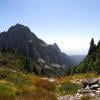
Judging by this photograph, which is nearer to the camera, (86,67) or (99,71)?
(99,71)

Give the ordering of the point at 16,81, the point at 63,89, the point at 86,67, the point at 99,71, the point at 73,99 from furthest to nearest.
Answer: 1. the point at 86,67
2. the point at 99,71
3. the point at 63,89
4. the point at 16,81
5. the point at 73,99

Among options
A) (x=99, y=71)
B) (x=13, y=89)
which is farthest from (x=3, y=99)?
(x=99, y=71)

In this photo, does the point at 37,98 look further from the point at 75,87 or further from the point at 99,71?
the point at 99,71

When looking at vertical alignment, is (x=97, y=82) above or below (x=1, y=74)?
below

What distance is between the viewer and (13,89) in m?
18.5

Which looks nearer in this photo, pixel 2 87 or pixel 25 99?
pixel 25 99

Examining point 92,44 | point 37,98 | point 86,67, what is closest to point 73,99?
point 37,98

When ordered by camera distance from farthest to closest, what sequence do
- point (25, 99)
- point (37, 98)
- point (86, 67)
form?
1. point (86, 67)
2. point (37, 98)
3. point (25, 99)

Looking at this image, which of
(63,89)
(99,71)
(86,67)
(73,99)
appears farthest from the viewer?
(86,67)

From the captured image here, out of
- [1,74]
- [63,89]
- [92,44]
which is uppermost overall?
[92,44]

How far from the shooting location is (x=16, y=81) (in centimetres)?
2323

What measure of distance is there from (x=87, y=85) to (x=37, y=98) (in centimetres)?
1248

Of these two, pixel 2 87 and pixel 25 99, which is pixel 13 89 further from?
pixel 25 99

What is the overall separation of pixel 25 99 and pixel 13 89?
17.6 ft
